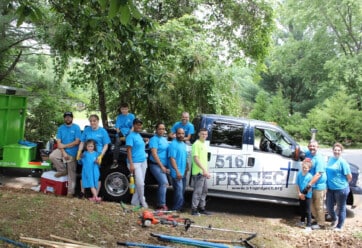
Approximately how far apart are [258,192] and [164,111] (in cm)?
534

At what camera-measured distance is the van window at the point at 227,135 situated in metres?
7.71

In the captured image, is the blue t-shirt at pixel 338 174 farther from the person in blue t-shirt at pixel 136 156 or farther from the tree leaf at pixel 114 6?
the tree leaf at pixel 114 6

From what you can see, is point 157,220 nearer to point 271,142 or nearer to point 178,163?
point 178,163

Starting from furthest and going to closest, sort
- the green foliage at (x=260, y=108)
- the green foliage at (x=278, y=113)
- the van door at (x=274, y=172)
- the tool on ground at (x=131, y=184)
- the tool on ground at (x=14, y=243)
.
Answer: the green foliage at (x=260, y=108) < the green foliage at (x=278, y=113) < the van door at (x=274, y=172) < the tool on ground at (x=131, y=184) < the tool on ground at (x=14, y=243)

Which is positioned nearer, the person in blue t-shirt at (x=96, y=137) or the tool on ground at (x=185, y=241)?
the tool on ground at (x=185, y=241)

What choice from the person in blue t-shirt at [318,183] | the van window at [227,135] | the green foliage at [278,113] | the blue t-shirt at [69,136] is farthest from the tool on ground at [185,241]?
the green foliage at [278,113]

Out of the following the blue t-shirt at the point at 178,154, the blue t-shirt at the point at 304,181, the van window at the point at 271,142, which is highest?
the van window at the point at 271,142

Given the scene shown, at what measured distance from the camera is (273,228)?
689cm

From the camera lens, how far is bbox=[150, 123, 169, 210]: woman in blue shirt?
24.0ft

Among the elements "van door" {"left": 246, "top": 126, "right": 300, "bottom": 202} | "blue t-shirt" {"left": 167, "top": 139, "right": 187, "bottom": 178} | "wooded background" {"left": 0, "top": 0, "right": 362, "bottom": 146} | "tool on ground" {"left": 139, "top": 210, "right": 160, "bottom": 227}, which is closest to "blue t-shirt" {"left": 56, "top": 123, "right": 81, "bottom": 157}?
"wooded background" {"left": 0, "top": 0, "right": 362, "bottom": 146}

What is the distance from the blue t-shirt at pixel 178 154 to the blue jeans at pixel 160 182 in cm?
20

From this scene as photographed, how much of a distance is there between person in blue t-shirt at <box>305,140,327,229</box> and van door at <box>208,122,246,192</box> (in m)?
1.29

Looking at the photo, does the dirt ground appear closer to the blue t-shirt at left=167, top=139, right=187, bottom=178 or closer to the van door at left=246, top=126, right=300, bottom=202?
the van door at left=246, top=126, right=300, bottom=202

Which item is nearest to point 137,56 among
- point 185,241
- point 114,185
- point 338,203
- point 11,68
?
point 114,185
